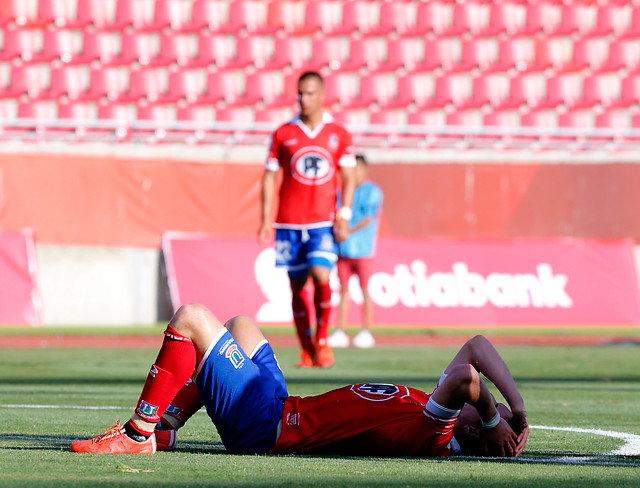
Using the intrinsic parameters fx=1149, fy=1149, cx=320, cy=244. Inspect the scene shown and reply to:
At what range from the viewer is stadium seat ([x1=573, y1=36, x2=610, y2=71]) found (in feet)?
73.2

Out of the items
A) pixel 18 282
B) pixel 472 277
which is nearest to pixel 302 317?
pixel 18 282

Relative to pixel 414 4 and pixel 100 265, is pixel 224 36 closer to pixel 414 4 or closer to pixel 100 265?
pixel 414 4

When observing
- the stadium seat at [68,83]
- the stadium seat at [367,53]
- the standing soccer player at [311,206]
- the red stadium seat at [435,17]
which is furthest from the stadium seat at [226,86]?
the standing soccer player at [311,206]

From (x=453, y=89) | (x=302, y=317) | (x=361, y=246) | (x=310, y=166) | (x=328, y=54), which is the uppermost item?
(x=328, y=54)

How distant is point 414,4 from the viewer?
22.2 meters

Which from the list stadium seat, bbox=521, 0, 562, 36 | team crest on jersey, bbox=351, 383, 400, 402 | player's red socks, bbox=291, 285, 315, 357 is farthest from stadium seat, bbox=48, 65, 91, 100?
team crest on jersey, bbox=351, 383, 400, 402

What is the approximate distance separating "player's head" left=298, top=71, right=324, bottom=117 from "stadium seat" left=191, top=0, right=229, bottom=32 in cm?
1132

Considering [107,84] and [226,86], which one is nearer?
[107,84]

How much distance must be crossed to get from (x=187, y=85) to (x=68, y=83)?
6.82 feet

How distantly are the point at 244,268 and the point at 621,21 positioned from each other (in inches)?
407

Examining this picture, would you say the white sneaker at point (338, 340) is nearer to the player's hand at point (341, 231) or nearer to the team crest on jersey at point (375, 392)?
the player's hand at point (341, 231)

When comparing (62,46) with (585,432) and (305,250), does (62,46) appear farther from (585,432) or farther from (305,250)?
(585,432)

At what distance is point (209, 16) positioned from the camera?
69.9 ft

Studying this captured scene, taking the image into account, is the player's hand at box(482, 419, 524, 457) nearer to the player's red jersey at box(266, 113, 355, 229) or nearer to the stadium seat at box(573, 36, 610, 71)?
the player's red jersey at box(266, 113, 355, 229)
